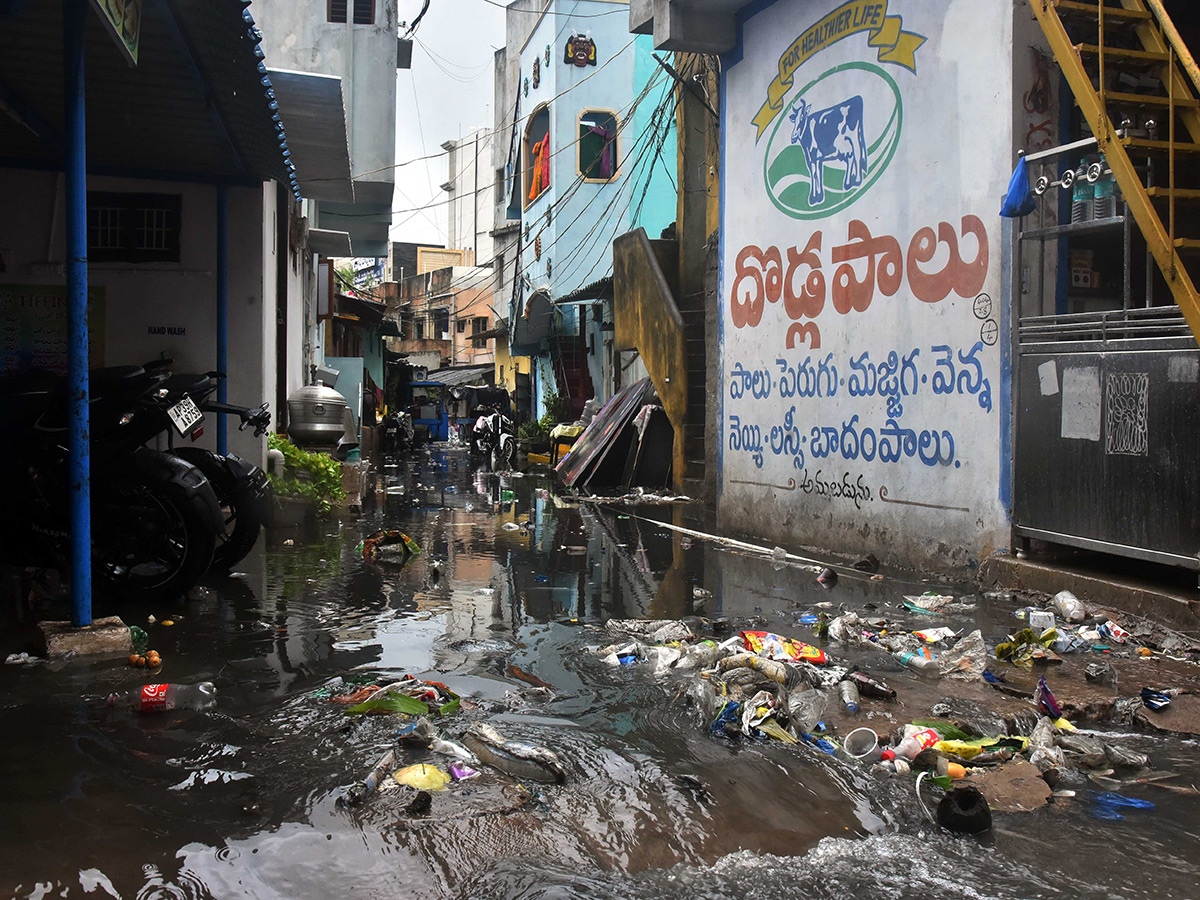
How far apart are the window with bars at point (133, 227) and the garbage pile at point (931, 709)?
20.2 ft

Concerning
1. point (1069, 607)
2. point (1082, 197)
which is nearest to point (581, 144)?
point (1082, 197)

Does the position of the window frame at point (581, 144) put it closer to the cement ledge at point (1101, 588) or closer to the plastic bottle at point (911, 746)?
the cement ledge at point (1101, 588)

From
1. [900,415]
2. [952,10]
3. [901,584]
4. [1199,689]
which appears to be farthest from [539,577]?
[952,10]

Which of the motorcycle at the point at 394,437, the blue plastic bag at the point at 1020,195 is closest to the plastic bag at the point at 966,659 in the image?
the blue plastic bag at the point at 1020,195

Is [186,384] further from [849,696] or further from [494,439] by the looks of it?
[494,439]

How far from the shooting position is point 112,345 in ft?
29.8

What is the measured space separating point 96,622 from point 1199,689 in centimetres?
551

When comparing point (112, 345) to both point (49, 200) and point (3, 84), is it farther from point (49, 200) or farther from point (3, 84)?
point (3, 84)

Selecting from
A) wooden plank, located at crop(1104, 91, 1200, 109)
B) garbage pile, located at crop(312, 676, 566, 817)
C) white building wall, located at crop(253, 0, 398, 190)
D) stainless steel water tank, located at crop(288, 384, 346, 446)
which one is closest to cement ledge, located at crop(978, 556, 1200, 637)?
wooden plank, located at crop(1104, 91, 1200, 109)

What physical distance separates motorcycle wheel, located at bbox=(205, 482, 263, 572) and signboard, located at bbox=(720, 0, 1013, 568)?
17.1 ft

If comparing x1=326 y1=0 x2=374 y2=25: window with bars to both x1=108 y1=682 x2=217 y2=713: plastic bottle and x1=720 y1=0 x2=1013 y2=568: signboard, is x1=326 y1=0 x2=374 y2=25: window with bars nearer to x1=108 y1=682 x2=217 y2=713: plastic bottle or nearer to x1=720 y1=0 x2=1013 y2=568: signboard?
x1=720 y1=0 x2=1013 y2=568: signboard

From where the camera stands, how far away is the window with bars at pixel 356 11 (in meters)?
17.2

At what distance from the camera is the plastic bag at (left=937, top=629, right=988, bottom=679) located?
4875 mm

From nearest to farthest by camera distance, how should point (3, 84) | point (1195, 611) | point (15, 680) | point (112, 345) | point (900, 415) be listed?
point (15, 680), point (1195, 611), point (3, 84), point (900, 415), point (112, 345)
